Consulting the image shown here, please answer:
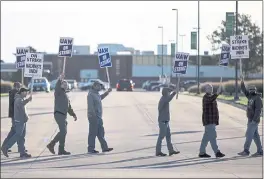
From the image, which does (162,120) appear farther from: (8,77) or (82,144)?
(8,77)

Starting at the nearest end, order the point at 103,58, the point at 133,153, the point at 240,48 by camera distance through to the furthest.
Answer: the point at 133,153
the point at 240,48
the point at 103,58

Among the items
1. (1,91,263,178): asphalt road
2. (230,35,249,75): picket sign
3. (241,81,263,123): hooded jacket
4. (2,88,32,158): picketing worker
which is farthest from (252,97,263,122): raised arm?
(2,88,32,158): picketing worker

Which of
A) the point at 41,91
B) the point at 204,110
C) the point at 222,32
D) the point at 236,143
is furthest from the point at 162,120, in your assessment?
the point at 222,32

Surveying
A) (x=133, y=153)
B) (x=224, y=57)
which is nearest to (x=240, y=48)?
(x=224, y=57)

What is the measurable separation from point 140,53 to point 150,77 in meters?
9.83

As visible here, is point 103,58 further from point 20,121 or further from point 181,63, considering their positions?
point 20,121

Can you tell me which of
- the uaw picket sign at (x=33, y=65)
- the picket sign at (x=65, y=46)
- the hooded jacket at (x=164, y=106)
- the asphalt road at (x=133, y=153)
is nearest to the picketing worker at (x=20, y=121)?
the asphalt road at (x=133, y=153)

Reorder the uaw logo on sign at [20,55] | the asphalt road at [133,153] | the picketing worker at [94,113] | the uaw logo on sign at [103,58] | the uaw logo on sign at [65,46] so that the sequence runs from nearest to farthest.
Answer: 1. the asphalt road at [133,153]
2. the picketing worker at [94,113]
3. the uaw logo on sign at [65,46]
4. the uaw logo on sign at [103,58]
5. the uaw logo on sign at [20,55]

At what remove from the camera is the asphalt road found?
12.7m

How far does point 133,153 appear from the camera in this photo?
16938mm

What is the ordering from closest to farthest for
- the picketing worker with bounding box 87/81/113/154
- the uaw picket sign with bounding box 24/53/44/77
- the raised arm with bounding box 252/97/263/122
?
the raised arm with bounding box 252/97/263/122 < the picketing worker with bounding box 87/81/113/154 < the uaw picket sign with bounding box 24/53/44/77

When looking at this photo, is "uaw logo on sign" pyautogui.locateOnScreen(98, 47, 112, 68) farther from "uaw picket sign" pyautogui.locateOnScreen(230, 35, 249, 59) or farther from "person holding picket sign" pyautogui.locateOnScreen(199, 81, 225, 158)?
"person holding picket sign" pyautogui.locateOnScreen(199, 81, 225, 158)

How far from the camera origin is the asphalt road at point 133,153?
1271cm

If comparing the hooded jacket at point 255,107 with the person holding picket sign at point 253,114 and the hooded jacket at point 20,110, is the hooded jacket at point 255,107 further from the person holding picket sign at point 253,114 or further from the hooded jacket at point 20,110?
the hooded jacket at point 20,110
